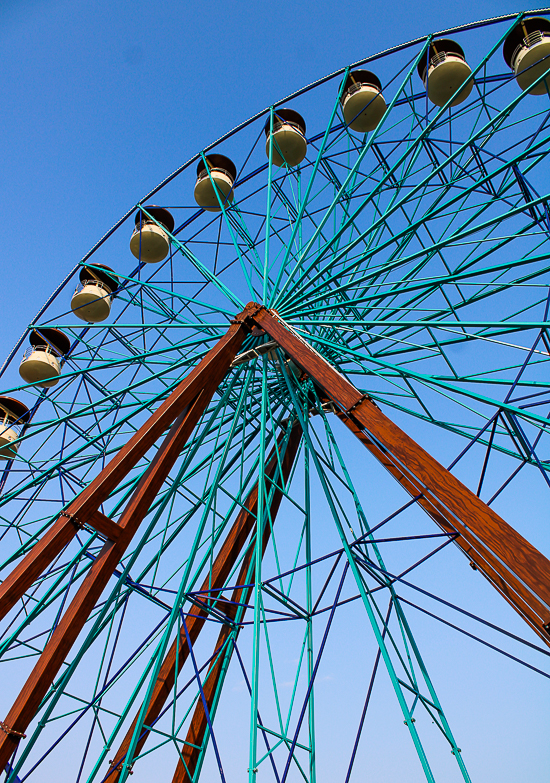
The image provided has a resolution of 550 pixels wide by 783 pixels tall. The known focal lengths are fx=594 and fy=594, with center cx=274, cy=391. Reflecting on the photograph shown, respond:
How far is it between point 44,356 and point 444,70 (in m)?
10.4

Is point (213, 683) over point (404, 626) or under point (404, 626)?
under

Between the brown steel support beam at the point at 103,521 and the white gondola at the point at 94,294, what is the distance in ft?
18.3

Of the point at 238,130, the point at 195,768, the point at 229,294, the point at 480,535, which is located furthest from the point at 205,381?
the point at 238,130

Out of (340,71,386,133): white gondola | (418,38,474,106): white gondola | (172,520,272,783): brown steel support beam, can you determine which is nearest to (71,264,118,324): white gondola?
(340,71,386,133): white gondola

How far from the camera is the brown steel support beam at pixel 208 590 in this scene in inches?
372

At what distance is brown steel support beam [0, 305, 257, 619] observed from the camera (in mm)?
7002

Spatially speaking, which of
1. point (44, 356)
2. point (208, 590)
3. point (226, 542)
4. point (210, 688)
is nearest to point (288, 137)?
point (44, 356)

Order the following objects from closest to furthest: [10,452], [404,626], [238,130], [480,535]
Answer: [480,535], [404,626], [238,130], [10,452]

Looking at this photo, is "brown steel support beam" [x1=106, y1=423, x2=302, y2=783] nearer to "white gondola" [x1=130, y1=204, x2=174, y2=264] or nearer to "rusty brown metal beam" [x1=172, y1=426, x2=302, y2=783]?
"rusty brown metal beam" [x1=172, y1=426, x2=302, y2=783]

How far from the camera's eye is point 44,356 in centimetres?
1395

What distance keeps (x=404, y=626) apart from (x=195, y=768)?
4.19m

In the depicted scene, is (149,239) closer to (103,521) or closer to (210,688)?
(103,521)

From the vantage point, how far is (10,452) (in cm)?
1427

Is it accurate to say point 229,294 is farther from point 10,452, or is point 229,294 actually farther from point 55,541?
point 10,452
